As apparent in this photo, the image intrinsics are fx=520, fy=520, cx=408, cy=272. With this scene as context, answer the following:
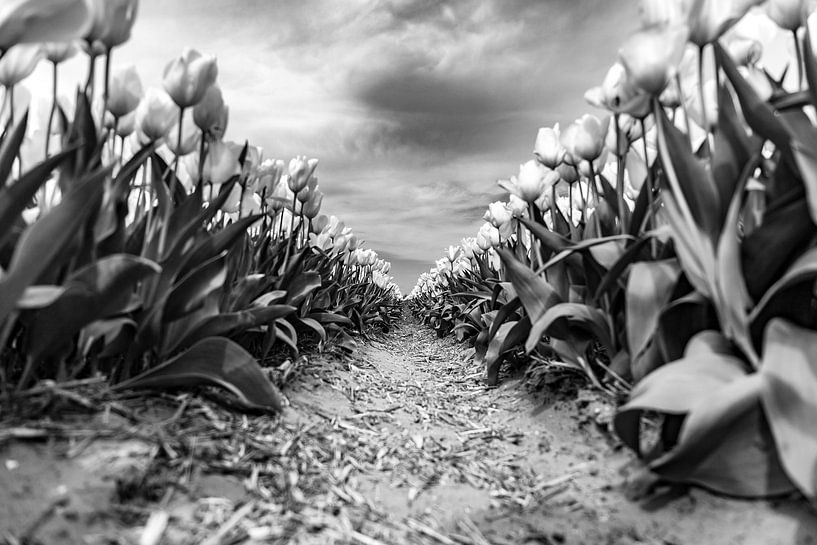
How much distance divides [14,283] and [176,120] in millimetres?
1060

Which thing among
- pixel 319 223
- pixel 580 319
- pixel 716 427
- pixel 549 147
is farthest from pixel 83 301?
pixel 319 223

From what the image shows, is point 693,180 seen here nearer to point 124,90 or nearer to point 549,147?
point 549,147

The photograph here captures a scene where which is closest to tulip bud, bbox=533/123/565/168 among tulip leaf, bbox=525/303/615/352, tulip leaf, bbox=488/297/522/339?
tulip leaf, bbox=488/297/522/339

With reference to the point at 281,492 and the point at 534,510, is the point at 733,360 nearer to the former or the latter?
the point at 534,510

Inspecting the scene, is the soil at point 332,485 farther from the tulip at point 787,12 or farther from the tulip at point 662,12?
the tulip at point 787,12

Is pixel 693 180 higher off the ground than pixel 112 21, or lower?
lower

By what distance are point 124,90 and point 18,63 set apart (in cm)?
33

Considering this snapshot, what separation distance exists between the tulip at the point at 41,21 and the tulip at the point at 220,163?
892mm

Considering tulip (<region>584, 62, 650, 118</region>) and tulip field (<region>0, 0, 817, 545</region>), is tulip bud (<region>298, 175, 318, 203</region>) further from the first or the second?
tulip (<region>584, 62, 650, 118</region>)

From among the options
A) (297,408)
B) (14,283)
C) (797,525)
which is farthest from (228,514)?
(797,525)

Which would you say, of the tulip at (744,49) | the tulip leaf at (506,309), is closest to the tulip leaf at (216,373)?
the tulip leaf at (506,309)

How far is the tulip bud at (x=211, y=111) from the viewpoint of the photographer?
2027 mm

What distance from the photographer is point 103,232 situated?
1.72 metres

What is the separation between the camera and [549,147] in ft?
9.39
